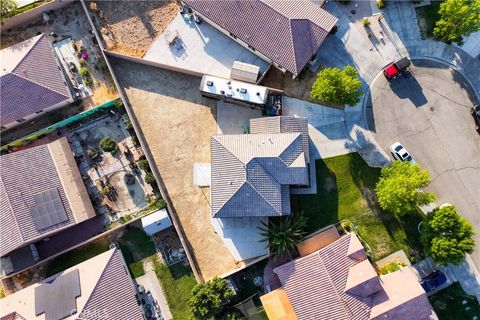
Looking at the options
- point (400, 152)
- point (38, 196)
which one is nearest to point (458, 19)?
point (400, 152)

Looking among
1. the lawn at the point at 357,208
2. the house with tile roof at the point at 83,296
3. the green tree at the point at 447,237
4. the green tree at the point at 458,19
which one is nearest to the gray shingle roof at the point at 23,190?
the house with tile roof at the point at 83,296

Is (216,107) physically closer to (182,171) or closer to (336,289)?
(182,171)

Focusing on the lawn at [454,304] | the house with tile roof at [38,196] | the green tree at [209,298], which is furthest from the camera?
the lawn at [454,304]

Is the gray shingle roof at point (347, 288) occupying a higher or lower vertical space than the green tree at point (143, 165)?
lower

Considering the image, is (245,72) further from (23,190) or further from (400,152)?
(23,190)

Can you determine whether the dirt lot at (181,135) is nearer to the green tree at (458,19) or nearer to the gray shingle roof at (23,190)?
the gray shingle roof at (23,190)
